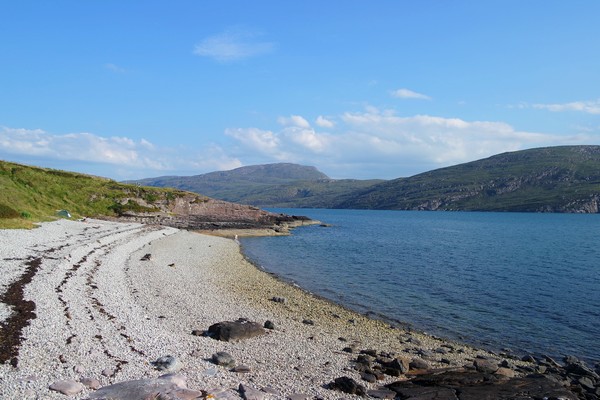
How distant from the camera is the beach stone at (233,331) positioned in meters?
18.3

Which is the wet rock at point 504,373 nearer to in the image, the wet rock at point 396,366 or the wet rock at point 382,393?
the wet rock at point 396,366

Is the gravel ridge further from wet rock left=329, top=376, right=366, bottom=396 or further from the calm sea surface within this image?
the calm sea surface

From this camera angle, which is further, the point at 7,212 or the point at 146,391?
the point at 7,212

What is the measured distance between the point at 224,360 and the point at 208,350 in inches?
70.2

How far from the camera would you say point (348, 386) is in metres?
14.0

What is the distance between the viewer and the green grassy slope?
52.2 meters

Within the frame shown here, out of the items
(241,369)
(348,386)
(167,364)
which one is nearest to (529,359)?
(348,386)

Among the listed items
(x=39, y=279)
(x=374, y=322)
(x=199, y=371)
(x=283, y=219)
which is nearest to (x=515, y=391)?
(x=199, y=371)

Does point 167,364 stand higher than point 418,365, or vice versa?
point 167,364

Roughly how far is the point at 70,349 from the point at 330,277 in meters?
31.6

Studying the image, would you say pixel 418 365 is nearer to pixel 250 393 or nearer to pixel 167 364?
pixel 250 393

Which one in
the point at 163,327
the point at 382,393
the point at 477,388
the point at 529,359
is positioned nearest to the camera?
the point at 382,393

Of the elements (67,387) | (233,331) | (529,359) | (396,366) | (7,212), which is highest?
(7,212)

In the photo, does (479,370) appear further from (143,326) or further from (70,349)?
(70,349)
